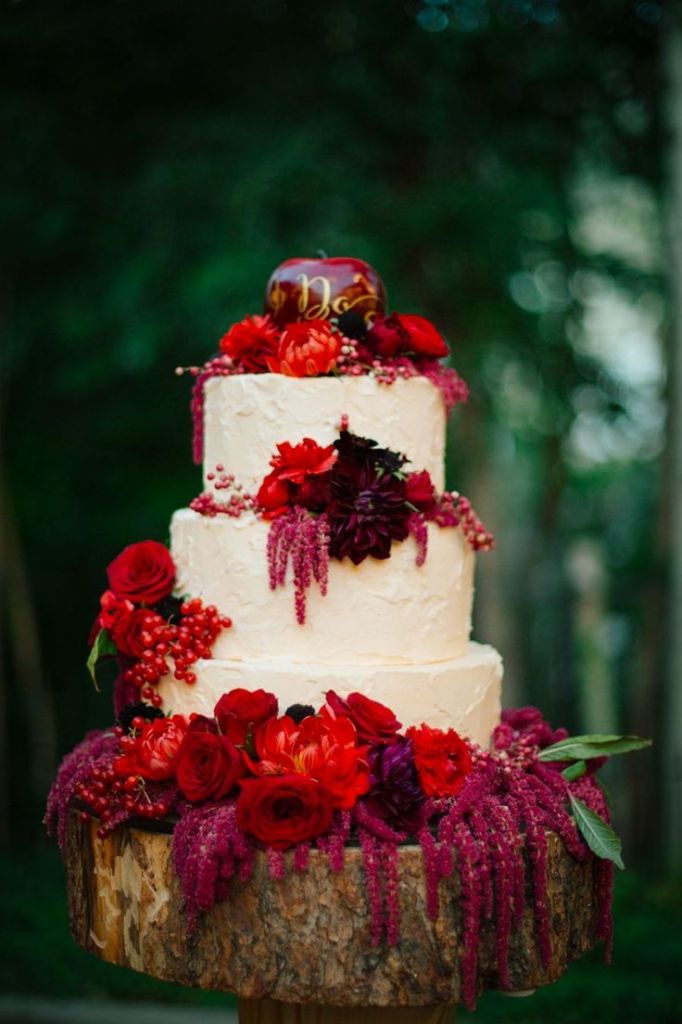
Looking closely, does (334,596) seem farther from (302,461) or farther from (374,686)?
(302,461)

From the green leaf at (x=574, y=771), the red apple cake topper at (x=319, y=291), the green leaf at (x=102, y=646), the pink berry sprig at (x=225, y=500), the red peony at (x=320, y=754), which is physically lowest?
the green leaf at (x=574, y=771)

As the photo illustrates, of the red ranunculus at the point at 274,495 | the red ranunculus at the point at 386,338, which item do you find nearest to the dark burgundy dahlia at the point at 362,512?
the red ranunculus at the point at 274,495

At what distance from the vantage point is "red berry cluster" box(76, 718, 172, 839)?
10.5 feet

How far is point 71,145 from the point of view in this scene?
25.8 ft

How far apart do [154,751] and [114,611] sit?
47 cm

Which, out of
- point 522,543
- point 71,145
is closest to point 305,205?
point 71,145

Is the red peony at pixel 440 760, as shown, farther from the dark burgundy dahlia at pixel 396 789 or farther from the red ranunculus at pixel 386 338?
the red ranunculus at pixel 386 338

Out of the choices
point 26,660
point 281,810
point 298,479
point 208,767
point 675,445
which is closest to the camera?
point 281,810

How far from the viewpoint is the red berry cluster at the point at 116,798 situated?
10.5 ft

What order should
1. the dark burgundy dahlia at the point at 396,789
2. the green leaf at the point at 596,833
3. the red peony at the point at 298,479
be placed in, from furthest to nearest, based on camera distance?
the red peony at the point at 298,479 → the green leaf at the point at 596,833 → the dark burgundy dahlia at the point at 396,789

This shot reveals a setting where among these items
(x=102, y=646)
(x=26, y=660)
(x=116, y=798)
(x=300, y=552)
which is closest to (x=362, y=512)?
(x=300, y=552)

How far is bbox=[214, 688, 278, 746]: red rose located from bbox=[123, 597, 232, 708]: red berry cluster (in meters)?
0.25

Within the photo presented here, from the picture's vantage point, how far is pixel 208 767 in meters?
3.07

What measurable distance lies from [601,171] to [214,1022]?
652 centimetres
